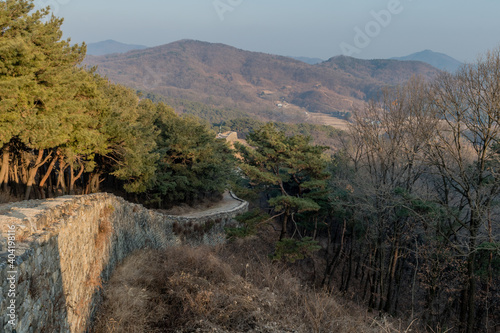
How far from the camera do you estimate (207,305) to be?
6211 millimetres

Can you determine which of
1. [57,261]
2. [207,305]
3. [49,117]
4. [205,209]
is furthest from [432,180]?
[49,117]

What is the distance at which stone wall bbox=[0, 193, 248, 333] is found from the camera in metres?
3.04

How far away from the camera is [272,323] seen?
5.92 m

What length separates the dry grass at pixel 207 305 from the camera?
5.71 m

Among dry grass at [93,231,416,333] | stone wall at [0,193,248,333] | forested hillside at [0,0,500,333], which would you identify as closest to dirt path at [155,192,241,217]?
forested hillside at [0,0,500,333]

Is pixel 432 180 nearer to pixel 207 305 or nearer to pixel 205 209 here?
pixel 207 305

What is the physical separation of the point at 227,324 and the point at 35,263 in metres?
3.61

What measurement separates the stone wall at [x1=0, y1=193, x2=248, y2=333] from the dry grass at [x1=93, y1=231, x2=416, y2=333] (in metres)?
0.54

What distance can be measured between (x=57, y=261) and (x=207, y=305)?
3.10m

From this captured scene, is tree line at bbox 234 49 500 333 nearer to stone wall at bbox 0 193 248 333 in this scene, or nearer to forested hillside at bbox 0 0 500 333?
forested hillside at bbox 0 0 500 333

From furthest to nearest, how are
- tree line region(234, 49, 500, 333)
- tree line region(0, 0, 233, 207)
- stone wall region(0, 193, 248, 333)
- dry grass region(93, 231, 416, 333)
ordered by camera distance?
tree line region(234, 49, 500, 333) → tree line region(0, 0, 233, 207) → dry grass region(93, 231, 416, 333) → stone wall region(0, 193, 248, 333)

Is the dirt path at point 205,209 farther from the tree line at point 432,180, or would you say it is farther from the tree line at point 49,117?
the tree line at point 432,180

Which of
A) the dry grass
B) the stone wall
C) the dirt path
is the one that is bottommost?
the dirt path

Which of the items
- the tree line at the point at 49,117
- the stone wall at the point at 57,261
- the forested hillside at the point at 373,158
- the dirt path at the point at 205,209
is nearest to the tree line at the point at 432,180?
the forested hillside at the point at 373,158
